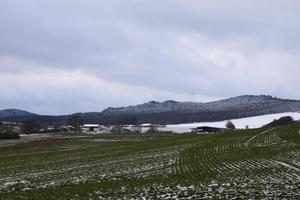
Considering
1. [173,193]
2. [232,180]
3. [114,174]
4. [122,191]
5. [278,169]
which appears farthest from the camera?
[114,174]

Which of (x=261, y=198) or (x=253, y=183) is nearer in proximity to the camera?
(x=261, y=198)

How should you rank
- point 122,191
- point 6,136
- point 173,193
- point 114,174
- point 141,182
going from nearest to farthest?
point 173,193
point 122,191
point 141,182
point 114,174
point 6,136

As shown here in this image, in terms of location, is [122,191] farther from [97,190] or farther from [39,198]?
[39,198]

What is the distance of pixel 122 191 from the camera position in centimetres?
2845

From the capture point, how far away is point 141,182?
33469 mm

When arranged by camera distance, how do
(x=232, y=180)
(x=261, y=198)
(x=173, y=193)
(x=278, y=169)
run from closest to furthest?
(x=261, y=198) < (x=173, y=193) < (x=232, y=180) < (x=278, y=169)

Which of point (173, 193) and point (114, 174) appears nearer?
point (173, 193)

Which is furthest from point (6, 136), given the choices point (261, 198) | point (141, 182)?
point (261, 198)

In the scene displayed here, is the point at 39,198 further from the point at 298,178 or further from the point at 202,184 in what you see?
the point at 298,178

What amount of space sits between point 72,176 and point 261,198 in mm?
21835

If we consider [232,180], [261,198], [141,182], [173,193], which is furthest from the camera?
[141,182]

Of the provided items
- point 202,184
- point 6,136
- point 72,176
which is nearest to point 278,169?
point 202,184

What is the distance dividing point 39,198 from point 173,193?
708 cm

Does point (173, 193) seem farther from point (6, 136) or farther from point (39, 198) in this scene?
point (6, 136)
